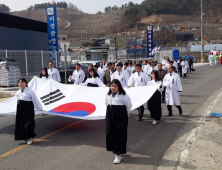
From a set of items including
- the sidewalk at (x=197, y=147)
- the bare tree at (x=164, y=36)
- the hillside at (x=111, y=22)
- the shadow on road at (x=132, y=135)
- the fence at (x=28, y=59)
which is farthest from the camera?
the hillside at (x=111, y=22)

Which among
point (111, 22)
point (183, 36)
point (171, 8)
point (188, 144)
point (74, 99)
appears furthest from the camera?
point (171, 8)

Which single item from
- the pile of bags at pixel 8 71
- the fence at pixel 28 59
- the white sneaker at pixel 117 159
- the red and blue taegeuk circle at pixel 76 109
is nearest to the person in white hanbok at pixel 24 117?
the red and blue taegeuk circle at pixel 76 109

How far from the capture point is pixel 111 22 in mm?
137000

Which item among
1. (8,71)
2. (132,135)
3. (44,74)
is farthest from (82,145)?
(8,71)

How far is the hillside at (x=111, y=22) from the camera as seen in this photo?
11344 cm

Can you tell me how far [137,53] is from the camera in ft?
116

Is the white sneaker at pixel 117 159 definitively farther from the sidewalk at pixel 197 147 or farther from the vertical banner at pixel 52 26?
the vertical banner at pixel 52 26

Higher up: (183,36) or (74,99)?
(183,36)

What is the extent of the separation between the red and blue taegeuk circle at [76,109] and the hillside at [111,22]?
94001 millimetres

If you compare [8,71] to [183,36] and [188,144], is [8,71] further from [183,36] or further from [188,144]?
[183,36]

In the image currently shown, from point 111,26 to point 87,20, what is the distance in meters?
21.9

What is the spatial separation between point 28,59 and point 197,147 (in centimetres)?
1751

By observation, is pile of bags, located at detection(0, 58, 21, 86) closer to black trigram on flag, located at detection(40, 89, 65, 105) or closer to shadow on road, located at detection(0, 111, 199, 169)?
shadow on road, located at detection(0, 111, 199, 169)

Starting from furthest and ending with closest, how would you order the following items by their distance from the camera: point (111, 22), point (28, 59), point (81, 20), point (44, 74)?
point (81, 20) < point (111, 22) < point (28, 59) < point (44, 74)
